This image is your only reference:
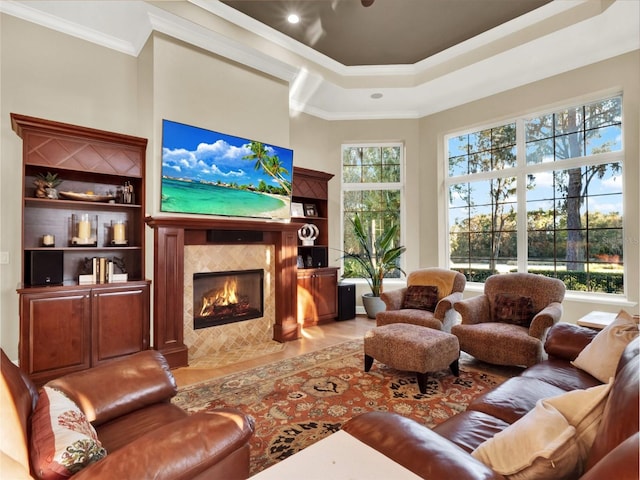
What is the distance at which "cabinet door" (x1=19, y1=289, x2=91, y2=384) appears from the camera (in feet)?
9.40

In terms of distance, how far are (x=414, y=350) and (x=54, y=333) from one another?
10.5 ft

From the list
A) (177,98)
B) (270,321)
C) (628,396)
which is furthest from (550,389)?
(177,98)

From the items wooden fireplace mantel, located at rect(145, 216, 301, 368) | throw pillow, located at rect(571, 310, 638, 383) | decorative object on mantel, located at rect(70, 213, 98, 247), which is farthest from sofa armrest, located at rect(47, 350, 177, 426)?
throw pillow, located at rect(571, 310, 638, 383)

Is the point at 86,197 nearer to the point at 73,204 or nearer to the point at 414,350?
the point at 73,204

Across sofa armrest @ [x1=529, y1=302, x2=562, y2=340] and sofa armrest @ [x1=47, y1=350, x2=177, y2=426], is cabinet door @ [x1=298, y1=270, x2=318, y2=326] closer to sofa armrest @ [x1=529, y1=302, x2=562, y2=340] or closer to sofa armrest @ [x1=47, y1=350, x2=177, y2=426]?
sofa armrest @ [x1=529, y1=302, x2=562, y2=340]

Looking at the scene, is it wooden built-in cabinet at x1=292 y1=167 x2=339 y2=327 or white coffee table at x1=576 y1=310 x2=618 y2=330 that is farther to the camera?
wooden built-in cabinet at x1=292 y1=167 x2=339 y2=327

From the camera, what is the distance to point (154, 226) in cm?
334

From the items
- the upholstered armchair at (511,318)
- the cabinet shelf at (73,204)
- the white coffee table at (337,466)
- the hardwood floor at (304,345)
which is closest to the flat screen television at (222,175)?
the cabinet shelf at (73,204)

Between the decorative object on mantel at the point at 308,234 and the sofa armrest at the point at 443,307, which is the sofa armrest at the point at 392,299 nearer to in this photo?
the sofa armrest at the point at 443,307

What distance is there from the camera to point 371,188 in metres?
6.05

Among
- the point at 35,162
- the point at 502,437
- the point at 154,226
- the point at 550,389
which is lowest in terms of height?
the point at 550,389

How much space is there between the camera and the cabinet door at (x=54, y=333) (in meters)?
2.87

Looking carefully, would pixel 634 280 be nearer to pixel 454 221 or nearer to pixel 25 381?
pixel 454 221

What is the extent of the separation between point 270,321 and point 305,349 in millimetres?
681
